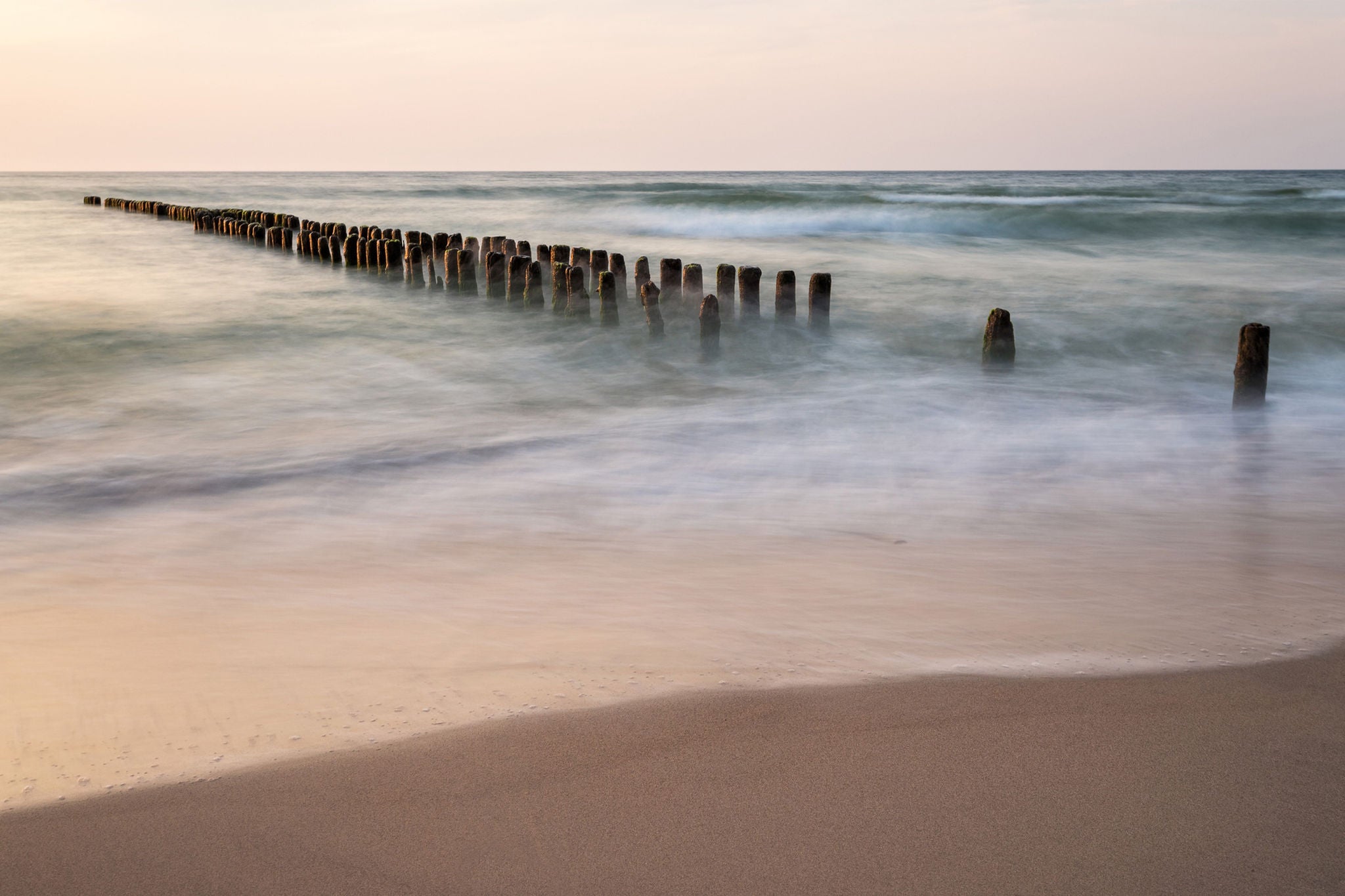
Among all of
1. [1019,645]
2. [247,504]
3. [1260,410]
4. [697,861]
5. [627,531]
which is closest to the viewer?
[697,861]

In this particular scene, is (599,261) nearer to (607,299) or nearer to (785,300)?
(607,299)

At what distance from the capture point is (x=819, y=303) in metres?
8.76

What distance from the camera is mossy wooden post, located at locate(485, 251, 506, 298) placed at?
1080 centimetres

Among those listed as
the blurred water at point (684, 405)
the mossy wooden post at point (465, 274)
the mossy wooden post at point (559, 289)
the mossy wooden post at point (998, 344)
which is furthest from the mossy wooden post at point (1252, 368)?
the mossy wooden post at point (465, 274)

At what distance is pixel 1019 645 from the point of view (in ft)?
8.62

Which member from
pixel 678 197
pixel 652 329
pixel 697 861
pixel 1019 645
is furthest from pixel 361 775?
pixel 678 197

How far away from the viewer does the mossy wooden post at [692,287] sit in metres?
8.89

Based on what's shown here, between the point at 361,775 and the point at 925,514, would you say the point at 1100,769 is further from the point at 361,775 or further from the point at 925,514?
the point at 925,514

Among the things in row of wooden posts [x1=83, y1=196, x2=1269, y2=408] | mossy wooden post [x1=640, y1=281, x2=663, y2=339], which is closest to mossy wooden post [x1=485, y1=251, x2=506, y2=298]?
row of wooden posts [x1=83, y1=196, x2=1269, y2=408]

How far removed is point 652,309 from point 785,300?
3.53 ft

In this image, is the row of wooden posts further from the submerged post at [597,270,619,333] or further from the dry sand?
the dry sand

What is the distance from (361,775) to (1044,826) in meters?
1.20

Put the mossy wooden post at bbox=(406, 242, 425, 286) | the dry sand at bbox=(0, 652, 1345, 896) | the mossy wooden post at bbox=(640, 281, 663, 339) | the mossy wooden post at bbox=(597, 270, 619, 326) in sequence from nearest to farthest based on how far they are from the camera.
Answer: the dry sand at bbox=(0, 652, 1345, 896) < the mossy wooden post at bbox=(640, 281, 663, 339) < the mossy wooden post at bbox=(597, 270, 619, 326) < the mossy wooden post at bbox=(406, 242, 425, 286)

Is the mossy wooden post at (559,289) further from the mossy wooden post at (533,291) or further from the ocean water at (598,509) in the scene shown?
the ocean water at (598,509)
